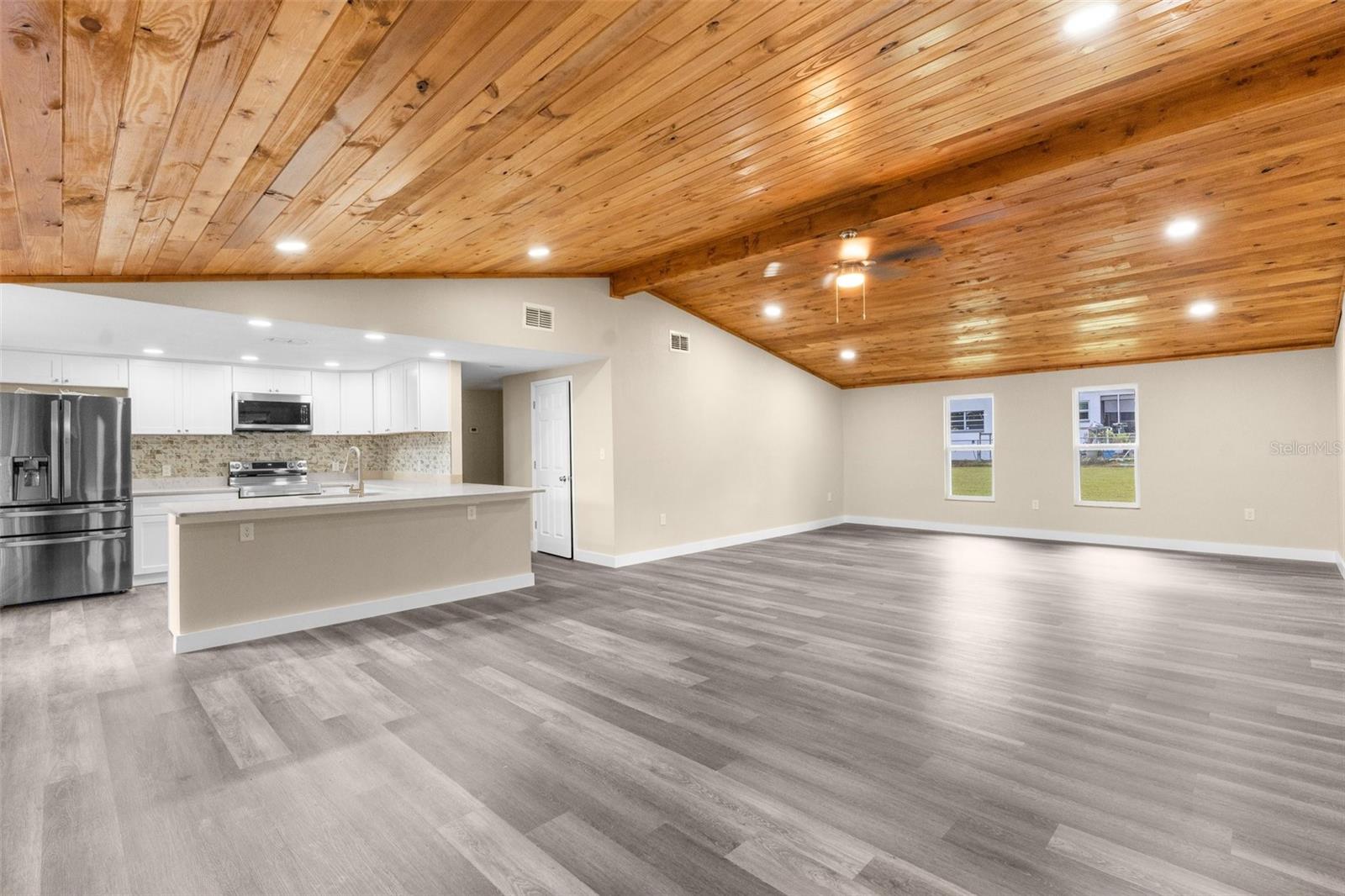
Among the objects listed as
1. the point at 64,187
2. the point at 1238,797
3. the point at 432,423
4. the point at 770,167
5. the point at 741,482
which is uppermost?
the point at 770,167

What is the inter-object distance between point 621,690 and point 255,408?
226 inches

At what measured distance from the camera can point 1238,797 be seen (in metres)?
2.25

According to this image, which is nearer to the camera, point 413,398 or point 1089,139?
point 1089,139

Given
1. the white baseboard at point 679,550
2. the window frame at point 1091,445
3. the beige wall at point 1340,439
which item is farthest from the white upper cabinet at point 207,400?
the beige wall at point 1340,439

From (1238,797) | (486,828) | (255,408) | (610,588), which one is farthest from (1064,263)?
(255,408)

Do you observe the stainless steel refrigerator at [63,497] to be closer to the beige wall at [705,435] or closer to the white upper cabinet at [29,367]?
the white upper cabinet at [29,367]

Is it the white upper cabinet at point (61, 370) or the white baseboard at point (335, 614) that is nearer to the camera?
the white baseboard at point (335, 614)

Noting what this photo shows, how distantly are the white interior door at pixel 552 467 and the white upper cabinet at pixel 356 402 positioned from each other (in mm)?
1931

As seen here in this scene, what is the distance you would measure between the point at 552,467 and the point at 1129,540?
7166 mm

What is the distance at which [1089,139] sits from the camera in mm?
3475

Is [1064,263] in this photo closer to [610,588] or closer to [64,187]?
[610,588]

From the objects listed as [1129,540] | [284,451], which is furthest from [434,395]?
[1129,540]

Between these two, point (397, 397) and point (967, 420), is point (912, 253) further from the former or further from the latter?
point (967, 420)

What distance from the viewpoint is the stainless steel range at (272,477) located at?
675cm
